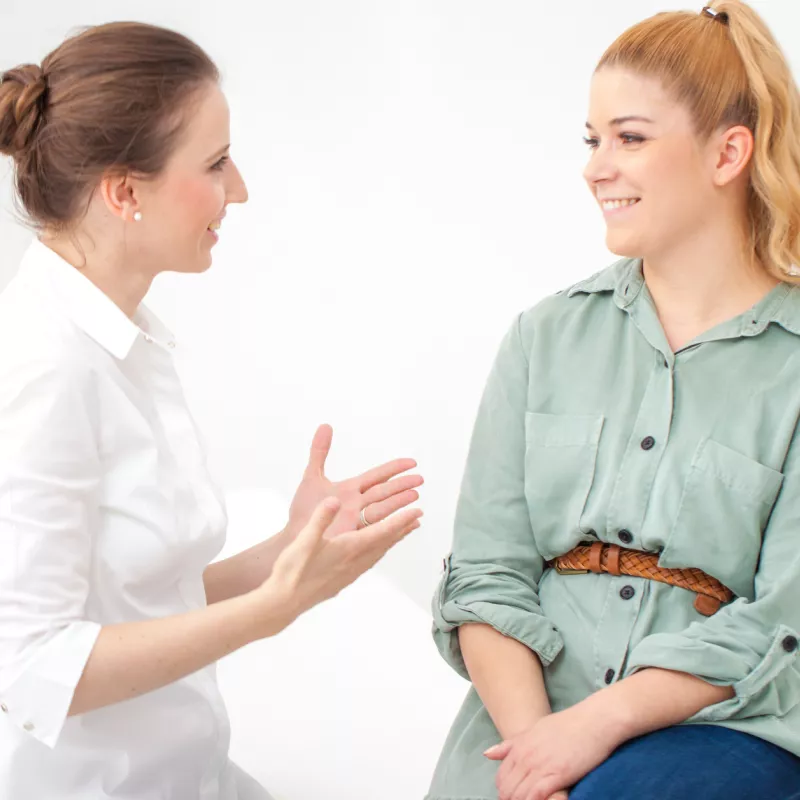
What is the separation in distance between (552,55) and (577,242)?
0.45 m

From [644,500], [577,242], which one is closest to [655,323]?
[644,500]

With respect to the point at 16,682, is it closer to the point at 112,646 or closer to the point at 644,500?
the point at 112,646

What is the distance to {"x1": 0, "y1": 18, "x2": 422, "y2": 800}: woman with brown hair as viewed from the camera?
1453 millimetres

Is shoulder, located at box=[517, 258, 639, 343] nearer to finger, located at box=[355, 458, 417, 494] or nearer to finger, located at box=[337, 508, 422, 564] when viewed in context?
finger, located at box=[355, 458, 417, 494]

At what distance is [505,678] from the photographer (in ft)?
5.65

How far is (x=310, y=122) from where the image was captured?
389 centimetres

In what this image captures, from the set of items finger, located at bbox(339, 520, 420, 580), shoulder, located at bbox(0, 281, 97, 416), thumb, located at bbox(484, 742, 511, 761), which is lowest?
thumb, located at bbox(484, 742, 511, 761)

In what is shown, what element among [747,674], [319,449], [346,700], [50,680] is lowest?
[346,700]

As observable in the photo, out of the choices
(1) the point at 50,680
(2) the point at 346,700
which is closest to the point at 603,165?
(1) the point at 50,680

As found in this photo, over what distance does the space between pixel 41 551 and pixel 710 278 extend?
95 cm

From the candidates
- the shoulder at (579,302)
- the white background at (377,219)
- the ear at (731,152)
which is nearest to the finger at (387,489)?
the shoulder at (579,302)

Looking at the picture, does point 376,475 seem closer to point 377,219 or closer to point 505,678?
point 505,678

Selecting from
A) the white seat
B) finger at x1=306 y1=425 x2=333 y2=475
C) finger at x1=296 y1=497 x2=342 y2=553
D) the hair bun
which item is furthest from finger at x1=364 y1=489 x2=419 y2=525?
the white seat

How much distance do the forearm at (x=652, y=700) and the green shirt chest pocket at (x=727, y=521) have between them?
153 millimetres
